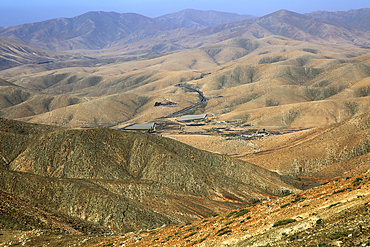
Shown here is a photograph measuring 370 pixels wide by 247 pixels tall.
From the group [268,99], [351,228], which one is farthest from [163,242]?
[268,99]

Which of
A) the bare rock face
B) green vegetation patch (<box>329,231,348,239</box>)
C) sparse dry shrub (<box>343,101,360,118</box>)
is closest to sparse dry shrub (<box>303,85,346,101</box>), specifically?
sparse dry shrub (<box>343,101,360,118</box>)

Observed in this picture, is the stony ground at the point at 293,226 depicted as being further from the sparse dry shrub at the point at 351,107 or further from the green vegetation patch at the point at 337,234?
the sparse dry shrub at the point at 351,107

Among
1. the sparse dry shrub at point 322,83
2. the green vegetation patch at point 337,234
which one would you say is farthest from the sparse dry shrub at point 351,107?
the green vegetation patch at point 337,234

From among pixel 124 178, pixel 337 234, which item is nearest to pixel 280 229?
pixel 337 234

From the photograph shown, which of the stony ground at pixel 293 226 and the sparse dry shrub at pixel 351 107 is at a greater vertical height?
the stony ground at pixel 293 226

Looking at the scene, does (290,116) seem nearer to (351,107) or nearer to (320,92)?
(351,107)

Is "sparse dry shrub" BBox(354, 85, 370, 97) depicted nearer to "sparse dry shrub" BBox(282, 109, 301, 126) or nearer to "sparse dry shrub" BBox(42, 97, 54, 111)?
"sparse dry shrub" BBox(282, 109, 301, 126)

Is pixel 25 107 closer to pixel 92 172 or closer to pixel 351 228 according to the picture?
pixel 92 172
